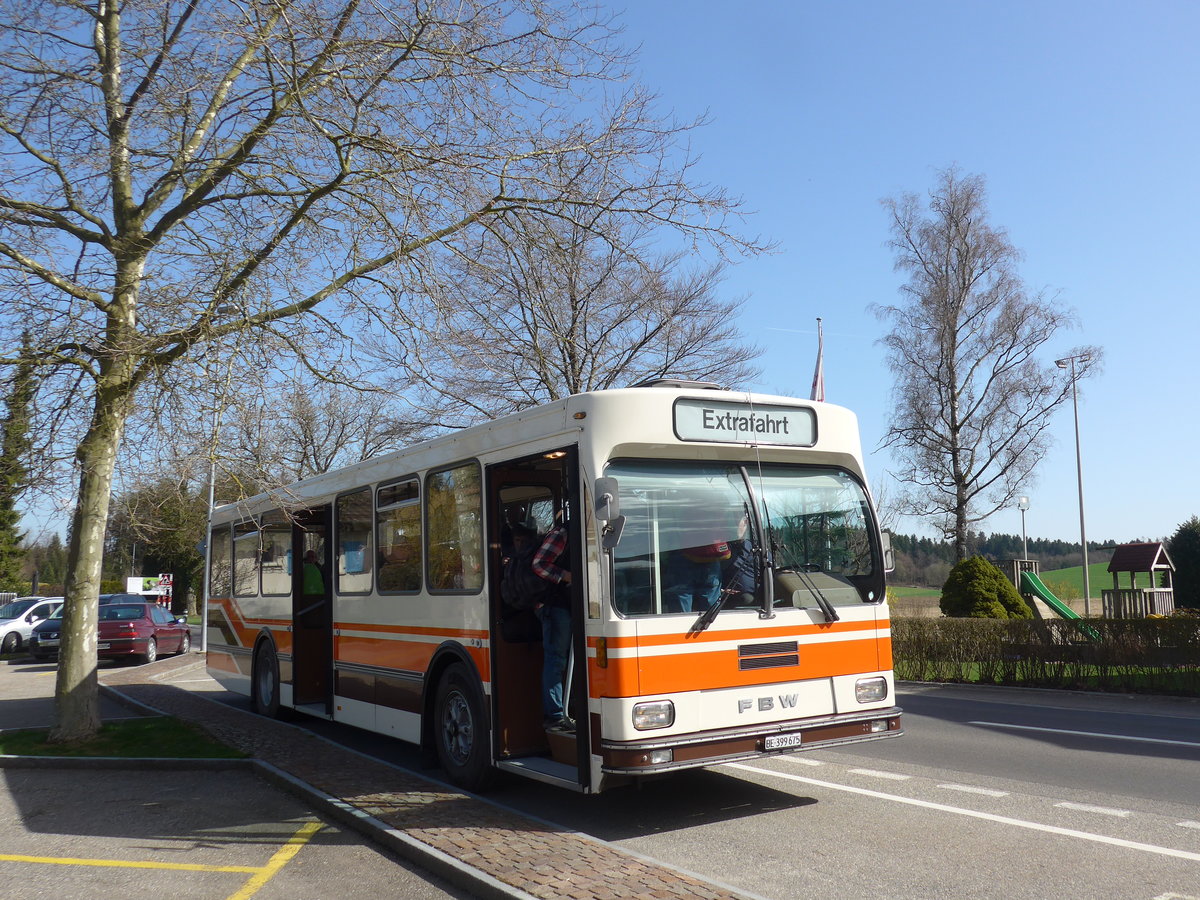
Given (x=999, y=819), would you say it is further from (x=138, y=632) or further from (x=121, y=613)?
(x=121, y=613)

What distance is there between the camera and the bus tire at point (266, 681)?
1359 cm

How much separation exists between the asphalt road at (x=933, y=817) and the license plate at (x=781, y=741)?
55 cm

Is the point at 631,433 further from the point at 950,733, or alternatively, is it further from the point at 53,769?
the point at 53,769

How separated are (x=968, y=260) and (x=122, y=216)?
105 feet

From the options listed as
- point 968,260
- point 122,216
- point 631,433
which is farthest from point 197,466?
point 968,260

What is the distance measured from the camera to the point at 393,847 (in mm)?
6898

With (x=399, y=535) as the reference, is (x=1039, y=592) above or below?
below

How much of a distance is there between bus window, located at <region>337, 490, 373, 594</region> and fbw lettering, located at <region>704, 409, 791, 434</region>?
468 cm

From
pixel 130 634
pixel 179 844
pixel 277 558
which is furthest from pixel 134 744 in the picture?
pixel 130 634

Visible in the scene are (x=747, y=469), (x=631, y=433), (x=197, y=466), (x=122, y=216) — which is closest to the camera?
(x=631, y=433)

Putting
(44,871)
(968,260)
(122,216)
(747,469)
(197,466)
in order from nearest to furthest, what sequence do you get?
(44,871), (747,469), (197,466), (122,216), (968,260)

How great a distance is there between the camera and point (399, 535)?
33.1 feet

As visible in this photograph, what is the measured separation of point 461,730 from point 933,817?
3.84 meters

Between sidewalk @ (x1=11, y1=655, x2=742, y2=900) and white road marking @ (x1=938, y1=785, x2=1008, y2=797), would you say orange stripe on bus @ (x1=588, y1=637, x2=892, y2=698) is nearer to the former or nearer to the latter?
sidewalk @ (x1=11, y1=655, x2=742, y2=900)
